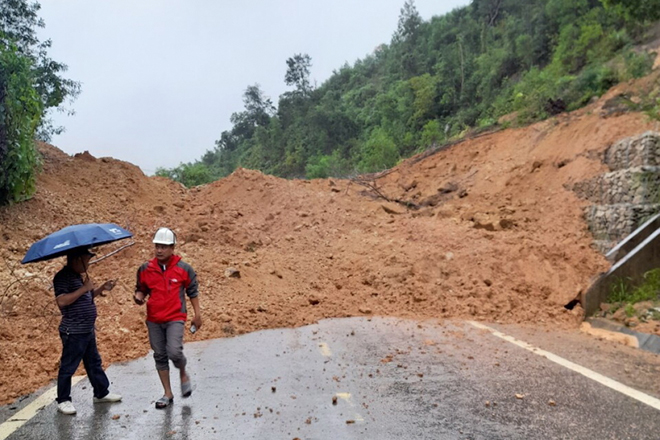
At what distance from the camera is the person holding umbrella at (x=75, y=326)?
4.41 m

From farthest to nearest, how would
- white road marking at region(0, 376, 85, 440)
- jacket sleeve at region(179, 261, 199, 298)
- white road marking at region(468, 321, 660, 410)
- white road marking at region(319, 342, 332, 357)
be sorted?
1. white road marking at region(319, 342, 332, 357)
2. jacket sleeve at region(179, 261, 199, 298)
3. white road marking at region(468, 321, 660, 410)
4. white road marking at region(0, 376, 85, 440)

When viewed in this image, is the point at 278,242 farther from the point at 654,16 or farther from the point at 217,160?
the point at 217,160

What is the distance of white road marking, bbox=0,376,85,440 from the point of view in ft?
13.1

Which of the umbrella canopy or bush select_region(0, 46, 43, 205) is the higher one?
bush select_region(0, 46, 43, 205)

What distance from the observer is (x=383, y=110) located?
135 ft

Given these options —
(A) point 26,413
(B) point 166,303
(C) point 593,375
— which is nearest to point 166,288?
(B) point 166,303

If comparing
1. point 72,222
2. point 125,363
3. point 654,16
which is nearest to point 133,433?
point 125,363

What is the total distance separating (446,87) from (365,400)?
113 feet

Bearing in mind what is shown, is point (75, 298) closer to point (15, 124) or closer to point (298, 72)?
point (15, 124)

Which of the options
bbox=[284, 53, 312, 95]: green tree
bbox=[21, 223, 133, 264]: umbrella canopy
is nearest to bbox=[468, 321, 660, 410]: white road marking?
bbox=[21, 223, 133, 264]: umbrella canopy

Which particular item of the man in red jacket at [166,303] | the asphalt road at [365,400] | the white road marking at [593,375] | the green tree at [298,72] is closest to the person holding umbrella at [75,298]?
the asphalt road at [365,400]

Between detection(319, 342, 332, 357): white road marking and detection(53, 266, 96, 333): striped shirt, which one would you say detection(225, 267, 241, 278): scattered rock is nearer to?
detection(319, 342, 332, 357): white road marking

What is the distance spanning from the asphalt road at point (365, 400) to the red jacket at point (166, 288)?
0.77 m

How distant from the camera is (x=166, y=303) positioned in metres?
4.65
